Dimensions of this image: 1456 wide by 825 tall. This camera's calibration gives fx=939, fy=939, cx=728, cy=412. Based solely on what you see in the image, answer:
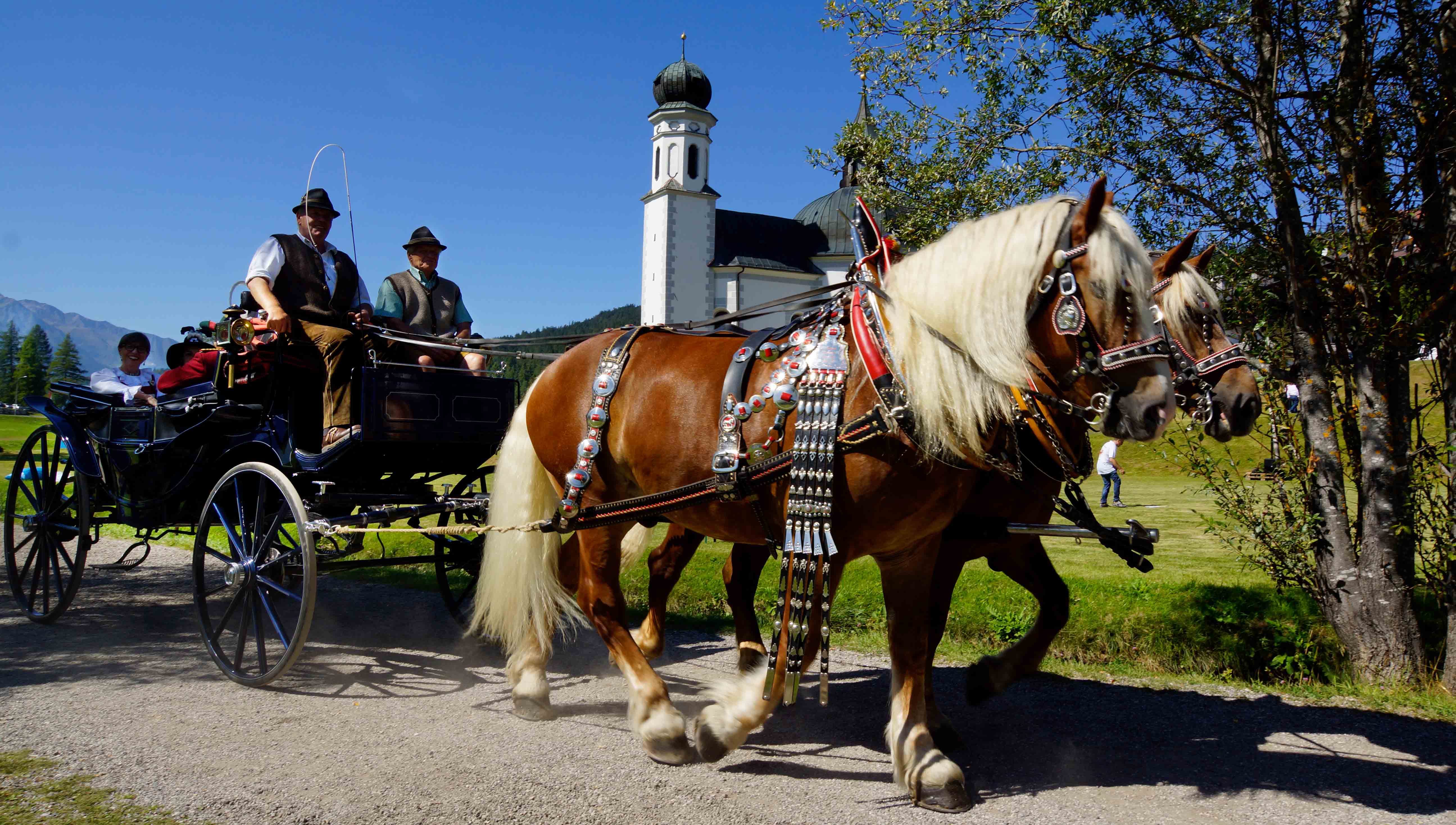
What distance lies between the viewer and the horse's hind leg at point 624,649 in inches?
159

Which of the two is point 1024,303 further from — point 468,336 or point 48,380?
point 48,380

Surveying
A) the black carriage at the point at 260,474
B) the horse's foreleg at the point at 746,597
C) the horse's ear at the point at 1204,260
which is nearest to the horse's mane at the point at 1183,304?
the horse's ear at the point at 1204,260

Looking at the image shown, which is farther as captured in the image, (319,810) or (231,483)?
(231,483)

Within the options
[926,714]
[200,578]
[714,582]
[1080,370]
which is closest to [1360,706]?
[926,714]

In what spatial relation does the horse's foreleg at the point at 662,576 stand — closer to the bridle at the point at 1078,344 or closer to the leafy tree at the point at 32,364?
the bridle at the point at 1078,344

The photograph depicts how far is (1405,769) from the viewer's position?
387 centimetres

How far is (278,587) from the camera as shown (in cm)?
489

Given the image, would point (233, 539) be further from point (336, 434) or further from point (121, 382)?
point (121, 382)

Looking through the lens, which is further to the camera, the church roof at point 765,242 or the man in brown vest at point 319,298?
the church roof at point 765,242

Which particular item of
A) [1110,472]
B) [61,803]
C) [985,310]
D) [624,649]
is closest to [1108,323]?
[985,310]

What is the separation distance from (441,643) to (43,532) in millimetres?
2930

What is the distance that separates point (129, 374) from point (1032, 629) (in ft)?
24.1

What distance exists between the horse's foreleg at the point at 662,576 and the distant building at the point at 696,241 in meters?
49.8

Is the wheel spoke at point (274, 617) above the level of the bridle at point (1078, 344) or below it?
below
